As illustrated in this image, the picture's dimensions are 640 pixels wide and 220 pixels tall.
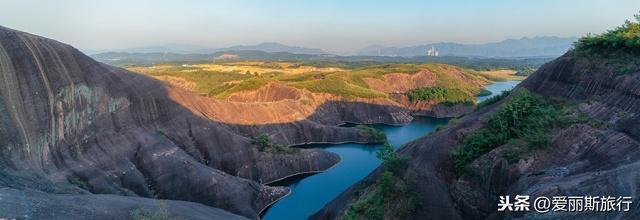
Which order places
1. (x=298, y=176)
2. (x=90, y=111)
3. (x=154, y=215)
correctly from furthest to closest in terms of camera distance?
(x=298, y=176)
(x=90, y=111)
(x=154, y=215)

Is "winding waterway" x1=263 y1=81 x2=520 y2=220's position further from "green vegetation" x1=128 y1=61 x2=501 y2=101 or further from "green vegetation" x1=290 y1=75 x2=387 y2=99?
"green vegetation" x1=128 y1=61 x2=501 y2=101

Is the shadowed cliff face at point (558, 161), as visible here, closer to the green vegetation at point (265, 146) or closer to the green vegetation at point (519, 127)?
the green vegetation at point (519, 127)

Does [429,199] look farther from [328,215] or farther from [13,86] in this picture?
[13,86]

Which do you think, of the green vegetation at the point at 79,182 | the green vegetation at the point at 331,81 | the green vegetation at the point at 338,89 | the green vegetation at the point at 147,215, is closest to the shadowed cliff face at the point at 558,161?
the green vegetation at the point at 147,215

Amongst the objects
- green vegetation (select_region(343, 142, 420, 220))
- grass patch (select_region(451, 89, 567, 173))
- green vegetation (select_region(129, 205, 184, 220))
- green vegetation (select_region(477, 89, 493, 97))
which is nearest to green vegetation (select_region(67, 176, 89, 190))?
green vegetation (select_region(129, 205, 184, 220))

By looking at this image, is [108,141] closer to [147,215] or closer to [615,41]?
[147,215]

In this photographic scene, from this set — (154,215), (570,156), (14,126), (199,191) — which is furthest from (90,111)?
(570,156)

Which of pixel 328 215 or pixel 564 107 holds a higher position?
pixel 564 107
